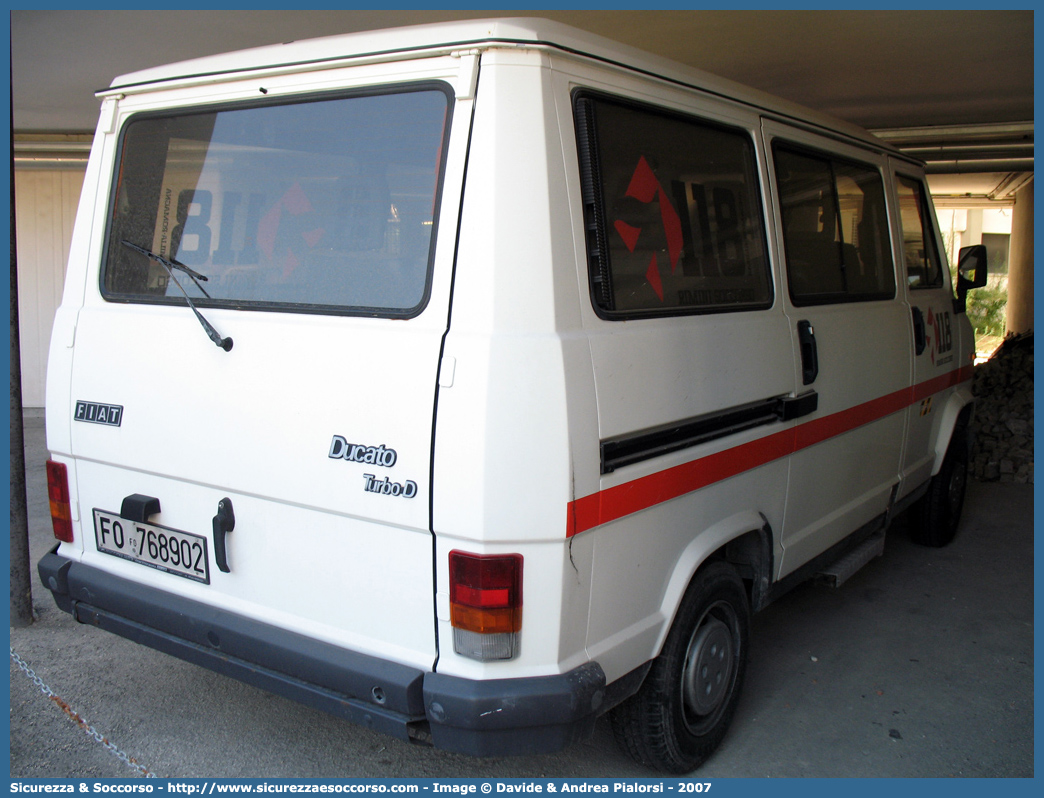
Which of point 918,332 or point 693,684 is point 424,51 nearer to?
point 693,684

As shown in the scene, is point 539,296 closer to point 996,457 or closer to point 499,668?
point 499,668

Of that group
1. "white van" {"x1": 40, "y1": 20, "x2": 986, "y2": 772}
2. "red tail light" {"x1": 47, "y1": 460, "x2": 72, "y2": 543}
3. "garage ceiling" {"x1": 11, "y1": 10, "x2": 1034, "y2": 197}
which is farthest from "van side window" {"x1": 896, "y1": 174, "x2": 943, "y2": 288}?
"red tail light" {"x1": 47, "y1": 460, "x2": 72, "y2": 543}

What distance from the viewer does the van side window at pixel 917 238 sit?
167 inches

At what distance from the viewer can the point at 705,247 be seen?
2.68 meters

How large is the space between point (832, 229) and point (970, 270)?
183 cm

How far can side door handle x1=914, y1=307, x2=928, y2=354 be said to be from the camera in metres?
4.09

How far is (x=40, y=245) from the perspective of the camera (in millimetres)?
9086

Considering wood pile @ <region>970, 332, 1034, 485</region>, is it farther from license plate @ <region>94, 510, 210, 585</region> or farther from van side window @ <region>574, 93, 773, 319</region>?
license plate @ <region>94, 510, 210, 585</region>

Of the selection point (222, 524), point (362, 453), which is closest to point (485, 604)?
point (362, 453)

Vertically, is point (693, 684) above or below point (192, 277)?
below

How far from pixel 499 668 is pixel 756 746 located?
1421 mm

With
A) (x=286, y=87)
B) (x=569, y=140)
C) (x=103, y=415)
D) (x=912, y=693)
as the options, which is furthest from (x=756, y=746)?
(x=286, y=87)

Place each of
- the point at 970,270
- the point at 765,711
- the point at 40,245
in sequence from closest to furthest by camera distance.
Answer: the point at 765,711 < the point at 970,270 < the point at 40,245

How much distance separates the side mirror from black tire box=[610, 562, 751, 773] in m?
2.91
